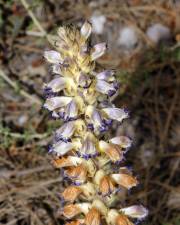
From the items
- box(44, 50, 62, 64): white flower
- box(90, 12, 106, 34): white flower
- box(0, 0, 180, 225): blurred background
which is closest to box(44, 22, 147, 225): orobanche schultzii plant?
box(44, 50, 62, 64): white flower

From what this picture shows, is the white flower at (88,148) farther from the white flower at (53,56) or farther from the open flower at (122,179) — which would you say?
the white flower at (53,56)

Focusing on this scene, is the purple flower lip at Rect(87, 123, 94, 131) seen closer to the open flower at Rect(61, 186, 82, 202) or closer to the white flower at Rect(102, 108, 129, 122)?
the white flower at Rect(102, 108, 129, 122)

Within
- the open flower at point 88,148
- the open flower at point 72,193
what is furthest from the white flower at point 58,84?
the open flower at point 72,193

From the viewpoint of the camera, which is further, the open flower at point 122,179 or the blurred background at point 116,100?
the blurred background at point 116,100

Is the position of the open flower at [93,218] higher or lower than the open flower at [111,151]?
lower

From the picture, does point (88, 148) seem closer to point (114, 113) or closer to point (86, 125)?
point (86, 125)
